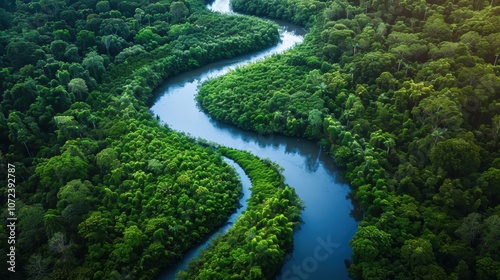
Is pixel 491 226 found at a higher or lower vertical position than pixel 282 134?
higher

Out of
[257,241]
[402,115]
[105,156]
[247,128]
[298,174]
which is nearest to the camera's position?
[257,241]

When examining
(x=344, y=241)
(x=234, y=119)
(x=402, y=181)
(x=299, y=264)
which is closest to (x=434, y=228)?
(x=402, y=181)

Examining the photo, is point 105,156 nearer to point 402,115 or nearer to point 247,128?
point 247,128

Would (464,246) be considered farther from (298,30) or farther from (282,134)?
(298,30)

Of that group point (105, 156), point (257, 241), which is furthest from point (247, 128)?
point (257, 241)

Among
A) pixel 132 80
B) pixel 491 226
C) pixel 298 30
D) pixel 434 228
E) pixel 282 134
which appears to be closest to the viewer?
pixel 491 226

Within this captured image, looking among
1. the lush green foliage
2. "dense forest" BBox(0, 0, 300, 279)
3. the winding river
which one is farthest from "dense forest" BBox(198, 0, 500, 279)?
"dense forest" BBox(0, 0, 300, 279)

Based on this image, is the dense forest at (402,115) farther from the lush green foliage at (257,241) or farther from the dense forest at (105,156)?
the dense forest at (105,156)
